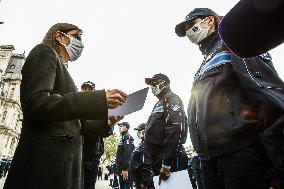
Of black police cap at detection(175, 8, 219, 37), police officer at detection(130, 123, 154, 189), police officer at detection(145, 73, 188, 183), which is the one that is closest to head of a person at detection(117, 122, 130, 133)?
police officer at detection(130, 123, 154, 189)

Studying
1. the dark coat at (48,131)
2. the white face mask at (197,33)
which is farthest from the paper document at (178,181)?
the dark coat at (48,131)

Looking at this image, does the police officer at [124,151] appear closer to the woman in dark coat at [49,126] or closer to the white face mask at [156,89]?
the white face mask at [156,89]

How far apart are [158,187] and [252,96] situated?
2.60 meters

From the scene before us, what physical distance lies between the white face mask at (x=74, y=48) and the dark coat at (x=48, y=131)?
601 millimetres

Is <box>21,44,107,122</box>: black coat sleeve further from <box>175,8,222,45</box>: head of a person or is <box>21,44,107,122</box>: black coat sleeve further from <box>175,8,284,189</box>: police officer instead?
<box>175,8,222,45</box>: head of a person

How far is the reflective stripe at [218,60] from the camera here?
7.93ft

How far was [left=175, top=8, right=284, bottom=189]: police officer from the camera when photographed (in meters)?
1.91

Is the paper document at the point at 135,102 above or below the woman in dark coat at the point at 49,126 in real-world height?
above

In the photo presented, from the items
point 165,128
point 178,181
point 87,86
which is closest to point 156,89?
point 165,128

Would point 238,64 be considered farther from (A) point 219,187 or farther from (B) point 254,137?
(A) point 219,187

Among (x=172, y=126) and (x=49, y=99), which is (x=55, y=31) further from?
(x=172, y=126)

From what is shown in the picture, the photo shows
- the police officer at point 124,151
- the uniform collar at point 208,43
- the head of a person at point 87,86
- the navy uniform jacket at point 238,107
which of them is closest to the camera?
the navy uniform jacket at point 238,107

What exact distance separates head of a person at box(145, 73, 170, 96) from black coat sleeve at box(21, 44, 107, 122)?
11.2 ft

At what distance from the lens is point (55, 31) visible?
2.66 metres
